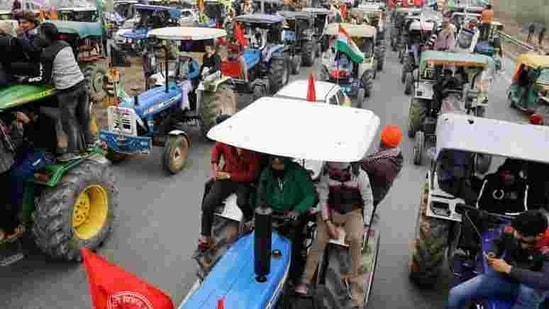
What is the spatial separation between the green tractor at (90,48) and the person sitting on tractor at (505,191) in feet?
30.2

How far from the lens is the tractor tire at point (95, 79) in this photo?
11734mm

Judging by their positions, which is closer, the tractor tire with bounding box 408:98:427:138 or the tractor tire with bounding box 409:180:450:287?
the tractor tire with bounding box 409:180:450:287

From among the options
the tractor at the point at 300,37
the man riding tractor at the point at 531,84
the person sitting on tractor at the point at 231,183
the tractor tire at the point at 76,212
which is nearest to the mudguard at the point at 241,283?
the person sitting on tractor at the point at 231,183

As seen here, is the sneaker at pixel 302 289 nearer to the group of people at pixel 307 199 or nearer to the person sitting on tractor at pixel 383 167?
the group of people at pixel 307 199

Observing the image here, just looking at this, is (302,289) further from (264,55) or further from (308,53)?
(308,53)

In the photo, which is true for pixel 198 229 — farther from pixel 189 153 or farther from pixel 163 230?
pixel 189 153

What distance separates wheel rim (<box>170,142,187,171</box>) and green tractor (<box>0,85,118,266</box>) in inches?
90.5

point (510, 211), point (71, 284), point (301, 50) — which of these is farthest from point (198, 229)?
point (301, 50)

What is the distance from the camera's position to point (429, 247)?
5.10m

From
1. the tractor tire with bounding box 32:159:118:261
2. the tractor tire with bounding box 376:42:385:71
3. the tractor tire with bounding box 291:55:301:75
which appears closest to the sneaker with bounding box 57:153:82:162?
the tractor tire with bounding box 32:159:118:261

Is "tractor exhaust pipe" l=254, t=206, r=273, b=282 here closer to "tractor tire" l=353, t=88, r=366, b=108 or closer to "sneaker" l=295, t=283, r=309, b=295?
"sneaker" l=295, t=283, r=309, b=295

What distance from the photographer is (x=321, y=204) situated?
4289mm

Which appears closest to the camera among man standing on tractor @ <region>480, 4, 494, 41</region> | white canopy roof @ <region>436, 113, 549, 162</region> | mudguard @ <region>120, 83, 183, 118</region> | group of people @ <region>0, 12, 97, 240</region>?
white canopy roof @ <region>436, 113, 549, 162</region>

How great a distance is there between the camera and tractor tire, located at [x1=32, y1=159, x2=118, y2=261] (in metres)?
5.28
